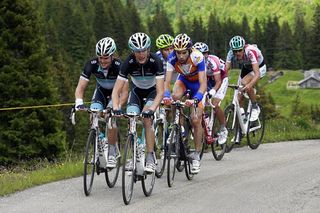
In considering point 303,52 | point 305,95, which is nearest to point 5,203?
point 305,95

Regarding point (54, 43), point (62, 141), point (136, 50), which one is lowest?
point (62, 141)

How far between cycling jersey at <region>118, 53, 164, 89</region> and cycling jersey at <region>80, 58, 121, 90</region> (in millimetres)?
415

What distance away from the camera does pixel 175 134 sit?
10.1 meters

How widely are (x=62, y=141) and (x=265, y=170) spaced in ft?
80.5

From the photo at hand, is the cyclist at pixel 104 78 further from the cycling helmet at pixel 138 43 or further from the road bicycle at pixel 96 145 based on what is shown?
the cycling helmet at pixel 138 43

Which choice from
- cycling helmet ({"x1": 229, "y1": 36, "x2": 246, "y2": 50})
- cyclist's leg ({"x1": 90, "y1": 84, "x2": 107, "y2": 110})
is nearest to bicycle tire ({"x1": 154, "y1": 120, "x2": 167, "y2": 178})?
cyclist's leg ({"x1": 90, "y1": 84, "x2": 107, "y2": 110})

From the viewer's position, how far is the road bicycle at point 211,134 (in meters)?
12.4

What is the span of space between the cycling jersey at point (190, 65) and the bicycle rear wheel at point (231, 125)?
2751 millimetres

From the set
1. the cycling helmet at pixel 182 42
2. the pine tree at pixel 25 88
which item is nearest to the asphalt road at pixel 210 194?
the cycling helmet at pixel 182 42

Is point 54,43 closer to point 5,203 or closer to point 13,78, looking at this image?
point 13,78

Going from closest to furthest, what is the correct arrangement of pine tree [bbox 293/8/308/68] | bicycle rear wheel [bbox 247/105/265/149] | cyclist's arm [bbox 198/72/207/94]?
cyclist's arm [bbox 198/72/207/94], bicycle rear wheel [bbox 247/105/265/149], pine tree [bbox 293/8/308/68]

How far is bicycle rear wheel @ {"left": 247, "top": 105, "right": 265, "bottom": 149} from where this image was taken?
14.8 m

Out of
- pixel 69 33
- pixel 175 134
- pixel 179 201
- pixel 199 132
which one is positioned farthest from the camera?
pixel 69 33

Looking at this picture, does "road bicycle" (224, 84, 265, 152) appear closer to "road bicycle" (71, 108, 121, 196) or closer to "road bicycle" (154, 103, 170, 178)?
"road bicycle" (154, 103, 170, 178)
